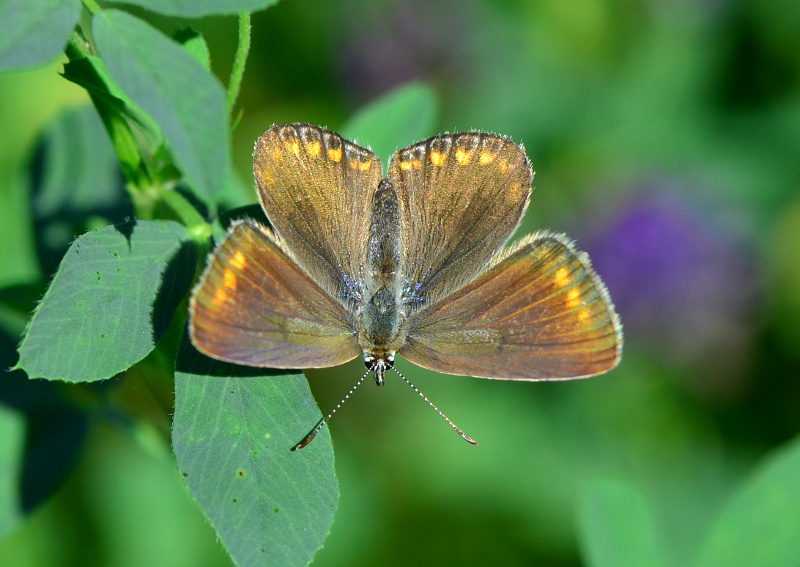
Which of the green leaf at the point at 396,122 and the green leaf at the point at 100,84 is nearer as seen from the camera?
the green leaf at the point at 100,84

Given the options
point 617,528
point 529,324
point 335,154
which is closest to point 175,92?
point 335,154

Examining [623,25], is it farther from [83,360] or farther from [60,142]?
[83,360]

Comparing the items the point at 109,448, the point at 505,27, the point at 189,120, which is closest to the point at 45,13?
the point at 189,120

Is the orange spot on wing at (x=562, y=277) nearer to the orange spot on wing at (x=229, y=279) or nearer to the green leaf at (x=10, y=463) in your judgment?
the orange spot on wing at (x=229, y=279)

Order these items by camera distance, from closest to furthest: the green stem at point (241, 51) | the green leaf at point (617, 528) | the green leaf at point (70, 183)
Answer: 1. the green stem at point (241, 51)
2. the green leaf at point (617, 528)
3. the green leaf at point (70, 183)

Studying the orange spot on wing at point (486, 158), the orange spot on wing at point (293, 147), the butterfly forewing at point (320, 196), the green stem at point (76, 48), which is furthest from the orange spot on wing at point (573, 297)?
the green stem at point (76, 48)

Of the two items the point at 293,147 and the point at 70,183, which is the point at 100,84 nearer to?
the point at 293,147
